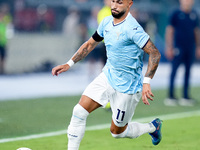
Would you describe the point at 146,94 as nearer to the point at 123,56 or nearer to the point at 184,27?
the point at 123,56

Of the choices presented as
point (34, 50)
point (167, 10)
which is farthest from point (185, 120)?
point (167, 10)

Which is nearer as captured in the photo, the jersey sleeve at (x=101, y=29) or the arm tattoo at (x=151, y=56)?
the arm tattoo at (x=151, y=56)

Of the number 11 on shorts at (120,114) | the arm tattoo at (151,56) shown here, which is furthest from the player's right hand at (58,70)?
the arm tattoo at (151,56)

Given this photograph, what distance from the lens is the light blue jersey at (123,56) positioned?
679 cm

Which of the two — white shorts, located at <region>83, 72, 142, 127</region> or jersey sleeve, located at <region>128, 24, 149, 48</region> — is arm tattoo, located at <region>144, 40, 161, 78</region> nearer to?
jersey sleeve, located at <region>128, 24, 149, 48</region>

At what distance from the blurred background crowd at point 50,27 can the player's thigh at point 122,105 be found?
827 cm

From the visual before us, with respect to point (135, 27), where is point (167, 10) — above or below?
below

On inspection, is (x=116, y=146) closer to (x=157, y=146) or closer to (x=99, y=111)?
(x=157, y=146)

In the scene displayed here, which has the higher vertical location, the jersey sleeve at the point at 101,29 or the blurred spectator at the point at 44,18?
the jersey sleeve at the point at 101,29

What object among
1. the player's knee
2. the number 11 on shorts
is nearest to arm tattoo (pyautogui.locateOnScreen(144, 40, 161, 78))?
the number 11 on shorts

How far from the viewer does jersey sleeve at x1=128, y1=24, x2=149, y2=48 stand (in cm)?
662

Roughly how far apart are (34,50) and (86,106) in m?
15.2

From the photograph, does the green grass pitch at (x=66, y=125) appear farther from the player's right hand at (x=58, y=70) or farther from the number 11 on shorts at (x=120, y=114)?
the player's right hand at (x=58, y=70)

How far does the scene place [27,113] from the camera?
11.2m
